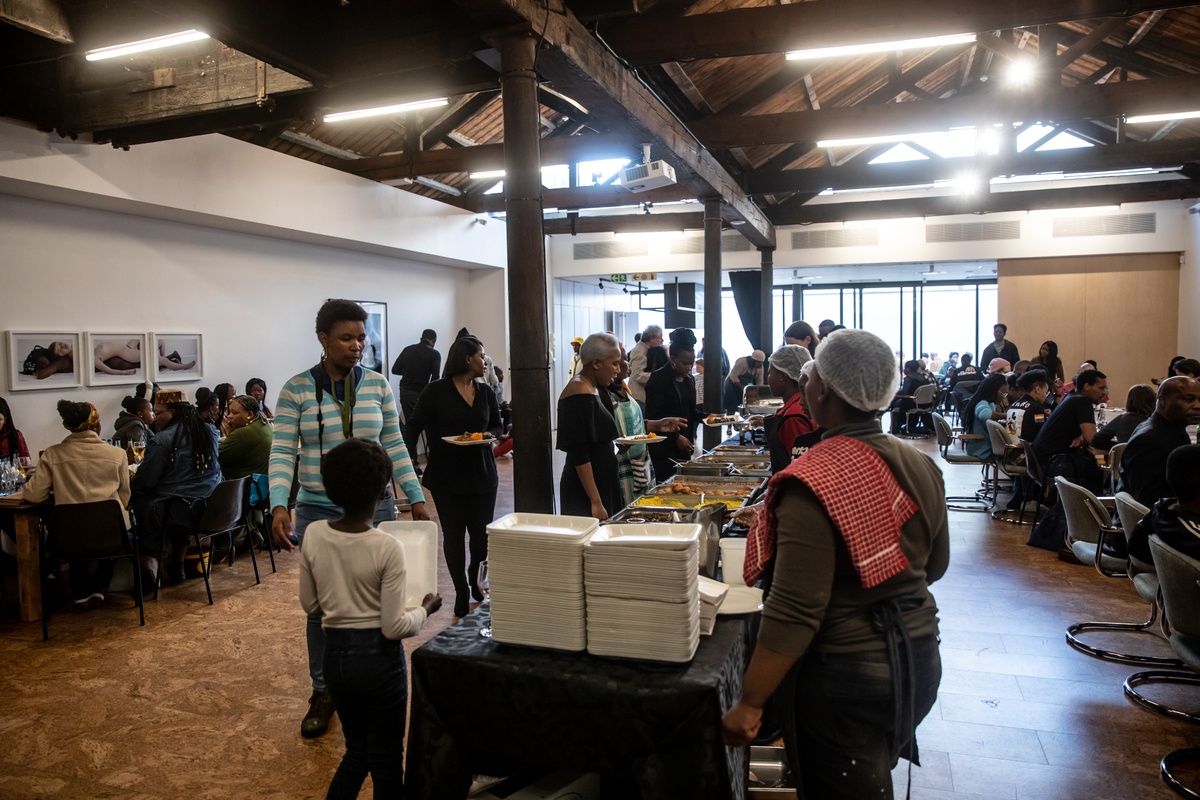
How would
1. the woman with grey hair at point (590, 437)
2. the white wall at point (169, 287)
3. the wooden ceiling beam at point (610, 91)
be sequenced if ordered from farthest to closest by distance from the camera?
the white wall at point (169, 287) < the wooden ceiling beam at point (610, 91) < the woman with grey hair at point (590, 437)

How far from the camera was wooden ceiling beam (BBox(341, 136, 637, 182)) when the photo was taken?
29.0 feet

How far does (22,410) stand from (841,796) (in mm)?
7443

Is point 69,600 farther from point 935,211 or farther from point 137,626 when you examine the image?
point 935,211

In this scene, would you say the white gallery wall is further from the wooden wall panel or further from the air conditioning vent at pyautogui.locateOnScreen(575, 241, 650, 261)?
the wooden wall panel

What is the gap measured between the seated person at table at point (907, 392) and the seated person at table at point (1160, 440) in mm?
8885

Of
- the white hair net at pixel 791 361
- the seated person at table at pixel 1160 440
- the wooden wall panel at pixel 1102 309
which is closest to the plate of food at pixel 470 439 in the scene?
the white hair net at pixel 791 361

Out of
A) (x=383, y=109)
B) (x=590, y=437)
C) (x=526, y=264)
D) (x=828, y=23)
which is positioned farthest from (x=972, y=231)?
(x=590, y=437)

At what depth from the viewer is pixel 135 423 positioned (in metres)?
6.37

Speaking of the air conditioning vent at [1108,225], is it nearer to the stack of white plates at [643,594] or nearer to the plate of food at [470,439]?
the plate of food at [470,439]

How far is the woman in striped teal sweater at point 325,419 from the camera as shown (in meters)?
2.92

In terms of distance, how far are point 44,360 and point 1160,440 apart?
8128 millimetres

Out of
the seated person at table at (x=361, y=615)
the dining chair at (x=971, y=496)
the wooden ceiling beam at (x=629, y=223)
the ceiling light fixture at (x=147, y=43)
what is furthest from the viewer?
the wooden ceiling beam at (x=629, y=223)

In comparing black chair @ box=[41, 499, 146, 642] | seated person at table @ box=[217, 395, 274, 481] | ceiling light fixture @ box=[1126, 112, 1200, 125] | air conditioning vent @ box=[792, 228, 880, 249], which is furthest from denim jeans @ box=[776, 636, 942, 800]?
air conditioning vent @ box=[792, 228, 880, 249]

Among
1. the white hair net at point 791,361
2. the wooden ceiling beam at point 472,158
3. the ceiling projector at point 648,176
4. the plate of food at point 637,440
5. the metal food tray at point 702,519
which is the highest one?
the wooden ceiling beam at point 472,158
